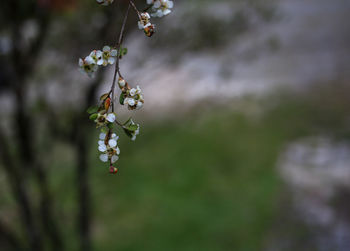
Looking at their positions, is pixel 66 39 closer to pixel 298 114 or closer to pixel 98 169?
pixel 98 169

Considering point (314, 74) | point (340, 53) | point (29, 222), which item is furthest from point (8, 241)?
point (340, 53)

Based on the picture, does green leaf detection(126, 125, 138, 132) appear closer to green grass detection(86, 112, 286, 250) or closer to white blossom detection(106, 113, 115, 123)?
white blossom detection(106, 113, 115, 123)

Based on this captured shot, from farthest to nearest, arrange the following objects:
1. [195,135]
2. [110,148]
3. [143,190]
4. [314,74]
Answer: [314,74] < [195,135] < [143,190] < [110,148]

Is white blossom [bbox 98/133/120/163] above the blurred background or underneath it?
underneath

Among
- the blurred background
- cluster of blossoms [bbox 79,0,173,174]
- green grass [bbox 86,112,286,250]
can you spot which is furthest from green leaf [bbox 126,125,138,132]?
green grass [bbox 86,112,286,250]

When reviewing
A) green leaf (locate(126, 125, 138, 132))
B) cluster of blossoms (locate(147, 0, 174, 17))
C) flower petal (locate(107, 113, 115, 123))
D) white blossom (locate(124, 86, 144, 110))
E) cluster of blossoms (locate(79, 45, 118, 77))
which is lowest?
flower petal (locate(107, 113, 115, 123))

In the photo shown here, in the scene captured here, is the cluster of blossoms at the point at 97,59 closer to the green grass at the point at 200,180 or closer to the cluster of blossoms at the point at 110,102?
the cluster of blossoms at the point at 110,102
